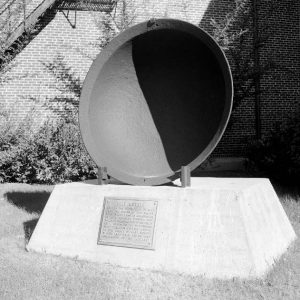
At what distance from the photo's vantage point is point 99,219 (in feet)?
14.5

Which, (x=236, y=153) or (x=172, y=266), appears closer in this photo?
(x=172, y=266)

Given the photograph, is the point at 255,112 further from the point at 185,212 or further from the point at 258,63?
the point at 185,212

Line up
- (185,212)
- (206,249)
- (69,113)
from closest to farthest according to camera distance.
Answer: (206,249) < (185,212) < (69,113)

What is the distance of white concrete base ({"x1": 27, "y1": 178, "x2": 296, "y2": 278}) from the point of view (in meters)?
3.80

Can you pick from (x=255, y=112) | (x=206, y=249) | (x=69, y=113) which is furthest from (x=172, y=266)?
(x=255, y=112)

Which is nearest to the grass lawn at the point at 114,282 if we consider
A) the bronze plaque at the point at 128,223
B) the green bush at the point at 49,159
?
the bronze plaque at the point at 128,223

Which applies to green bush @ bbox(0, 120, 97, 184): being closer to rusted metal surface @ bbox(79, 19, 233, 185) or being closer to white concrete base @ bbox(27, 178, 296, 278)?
rusted metal surface @ bbox(79, 19, 233, 185)

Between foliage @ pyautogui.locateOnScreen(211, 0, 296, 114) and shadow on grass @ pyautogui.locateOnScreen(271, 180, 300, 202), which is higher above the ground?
foliage @ pyautogui.locateOnScreen(211, 0, 296, 114)

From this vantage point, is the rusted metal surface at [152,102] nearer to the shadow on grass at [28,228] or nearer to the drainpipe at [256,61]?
the shadow on grass at [28,228]

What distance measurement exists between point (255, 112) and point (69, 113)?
5382 millimetres

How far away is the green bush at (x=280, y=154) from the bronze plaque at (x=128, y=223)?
5.86m

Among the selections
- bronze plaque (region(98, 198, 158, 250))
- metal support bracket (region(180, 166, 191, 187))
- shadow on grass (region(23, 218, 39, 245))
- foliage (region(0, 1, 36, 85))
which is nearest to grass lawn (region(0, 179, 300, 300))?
bronze plaque (region(98, 198, 158, 250))

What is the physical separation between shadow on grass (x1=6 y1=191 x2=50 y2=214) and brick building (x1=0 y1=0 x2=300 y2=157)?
417cm

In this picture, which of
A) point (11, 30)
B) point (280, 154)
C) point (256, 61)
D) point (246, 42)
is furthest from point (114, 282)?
point (246, 42)
